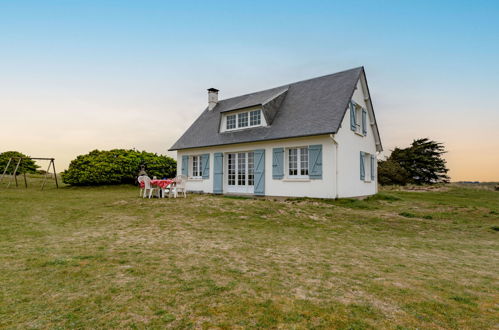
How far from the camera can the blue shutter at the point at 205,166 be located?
55.9 ft

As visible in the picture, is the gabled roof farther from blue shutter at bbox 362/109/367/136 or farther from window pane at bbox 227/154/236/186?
blue shutter at bbox 362/109/367/136

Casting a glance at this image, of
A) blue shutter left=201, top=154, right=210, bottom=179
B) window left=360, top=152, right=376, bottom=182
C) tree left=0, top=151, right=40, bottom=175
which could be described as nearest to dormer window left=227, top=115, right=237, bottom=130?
blue shutter left=201, top=154, right=210, bottom=179

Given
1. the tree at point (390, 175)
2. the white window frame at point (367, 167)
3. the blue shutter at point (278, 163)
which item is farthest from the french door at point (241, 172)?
the tree at point (390, 175)

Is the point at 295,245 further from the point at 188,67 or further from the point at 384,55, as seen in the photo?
the point at 188,67

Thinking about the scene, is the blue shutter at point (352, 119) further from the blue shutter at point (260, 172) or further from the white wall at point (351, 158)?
the blue shutter at point (260, 172)

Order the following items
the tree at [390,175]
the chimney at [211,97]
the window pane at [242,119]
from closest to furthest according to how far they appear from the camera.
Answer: the window pane at [242,119] → the chimney at [211,97] → the tree at [390,175]

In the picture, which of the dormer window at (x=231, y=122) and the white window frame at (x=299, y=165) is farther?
the dormer window at (x=231, y=122)

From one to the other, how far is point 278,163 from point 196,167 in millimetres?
6476

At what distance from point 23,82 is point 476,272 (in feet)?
55.9

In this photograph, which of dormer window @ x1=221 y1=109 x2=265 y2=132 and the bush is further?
the bush

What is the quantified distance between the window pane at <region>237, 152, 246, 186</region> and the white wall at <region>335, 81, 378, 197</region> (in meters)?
5.33

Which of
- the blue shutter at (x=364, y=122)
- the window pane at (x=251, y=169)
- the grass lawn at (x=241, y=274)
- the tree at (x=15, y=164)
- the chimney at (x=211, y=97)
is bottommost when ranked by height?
the grass lawn at (x=241, y=274)

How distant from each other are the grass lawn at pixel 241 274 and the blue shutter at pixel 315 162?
4712 millimetres

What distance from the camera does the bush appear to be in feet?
66.0
